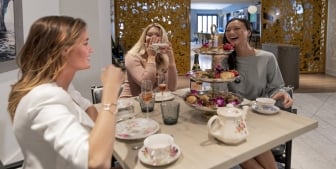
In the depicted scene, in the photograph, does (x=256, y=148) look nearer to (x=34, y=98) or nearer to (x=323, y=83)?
(x=34, y=98)

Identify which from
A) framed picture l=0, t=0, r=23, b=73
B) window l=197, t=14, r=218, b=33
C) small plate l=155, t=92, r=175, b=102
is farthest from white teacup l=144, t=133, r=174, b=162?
window l=197, t=14, r=218, b=33

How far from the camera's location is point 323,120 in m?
3.97

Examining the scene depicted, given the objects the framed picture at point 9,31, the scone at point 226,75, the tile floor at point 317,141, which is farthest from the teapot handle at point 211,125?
the framed picture at point 9,31

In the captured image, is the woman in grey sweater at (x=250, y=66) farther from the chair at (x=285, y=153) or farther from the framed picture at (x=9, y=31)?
the framed picture at (x=9, y=31)

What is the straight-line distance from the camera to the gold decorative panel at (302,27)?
748 centimetres

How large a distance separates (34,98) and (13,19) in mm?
1873

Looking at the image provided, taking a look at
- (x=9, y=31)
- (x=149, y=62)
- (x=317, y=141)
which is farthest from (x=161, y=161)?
(x=317, y=141)

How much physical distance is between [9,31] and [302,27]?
7113 millimetres

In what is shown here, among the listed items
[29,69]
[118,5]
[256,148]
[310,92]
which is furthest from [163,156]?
[118,5]

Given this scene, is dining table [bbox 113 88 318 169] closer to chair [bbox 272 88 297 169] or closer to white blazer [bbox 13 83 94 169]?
white blazer [bbox 13 83 94 169]

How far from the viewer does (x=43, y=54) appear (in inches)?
40.6

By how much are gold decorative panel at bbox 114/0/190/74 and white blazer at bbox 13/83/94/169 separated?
6028 millimetres

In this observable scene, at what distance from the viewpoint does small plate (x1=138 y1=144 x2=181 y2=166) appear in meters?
1.09

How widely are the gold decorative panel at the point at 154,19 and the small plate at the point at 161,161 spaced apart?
595 centimetres
